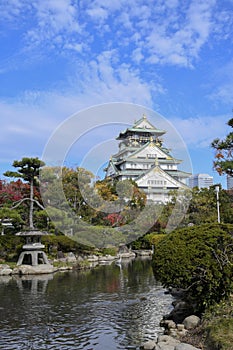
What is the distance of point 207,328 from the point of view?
6645 mm

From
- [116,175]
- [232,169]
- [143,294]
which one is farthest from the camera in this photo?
[116,175]

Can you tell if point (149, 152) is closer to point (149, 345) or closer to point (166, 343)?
point (149, 345)

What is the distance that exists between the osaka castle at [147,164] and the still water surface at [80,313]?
24.8 m

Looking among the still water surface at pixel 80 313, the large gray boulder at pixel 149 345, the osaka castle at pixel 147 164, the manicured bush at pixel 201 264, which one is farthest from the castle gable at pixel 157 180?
the large gray boulder at pixel 149 345

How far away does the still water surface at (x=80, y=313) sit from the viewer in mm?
7646

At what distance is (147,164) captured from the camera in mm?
46094

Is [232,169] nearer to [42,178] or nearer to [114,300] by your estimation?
[114,300]

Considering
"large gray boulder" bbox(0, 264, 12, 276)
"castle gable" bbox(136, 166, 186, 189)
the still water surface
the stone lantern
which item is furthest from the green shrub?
the still water surface

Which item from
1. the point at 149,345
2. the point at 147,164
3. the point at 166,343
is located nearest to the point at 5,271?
the point at 149,345

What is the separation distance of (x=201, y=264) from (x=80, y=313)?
12.6 feet

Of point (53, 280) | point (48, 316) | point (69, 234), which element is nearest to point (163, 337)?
point (48, 316)

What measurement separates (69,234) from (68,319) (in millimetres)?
15533

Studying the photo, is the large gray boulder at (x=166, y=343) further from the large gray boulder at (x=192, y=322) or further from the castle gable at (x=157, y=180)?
the castle gable at (x=157, y=180)

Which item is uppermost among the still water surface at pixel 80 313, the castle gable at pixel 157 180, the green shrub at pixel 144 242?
the castle gable at pixel 157 180
